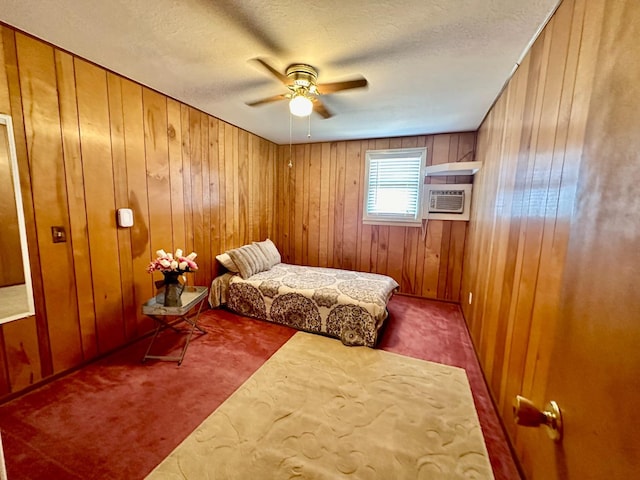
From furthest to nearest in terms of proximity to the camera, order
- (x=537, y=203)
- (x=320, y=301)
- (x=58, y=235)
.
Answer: (x=320, y=301) → (x=58, y=235) → (x=537, y=203)

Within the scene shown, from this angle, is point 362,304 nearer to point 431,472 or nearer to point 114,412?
point 431,472

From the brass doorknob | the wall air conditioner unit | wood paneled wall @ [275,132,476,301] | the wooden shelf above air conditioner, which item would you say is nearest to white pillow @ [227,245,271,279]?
wood paneled wall @ [275,132,476,301]

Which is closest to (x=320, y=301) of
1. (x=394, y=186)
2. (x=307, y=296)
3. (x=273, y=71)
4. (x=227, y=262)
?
(x=307, y=296)

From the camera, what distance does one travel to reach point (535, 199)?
1.35 m

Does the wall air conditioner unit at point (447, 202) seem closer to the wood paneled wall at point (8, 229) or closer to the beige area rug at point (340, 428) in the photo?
the beige area rug at point (340, 428)

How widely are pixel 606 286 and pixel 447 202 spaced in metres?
2.98

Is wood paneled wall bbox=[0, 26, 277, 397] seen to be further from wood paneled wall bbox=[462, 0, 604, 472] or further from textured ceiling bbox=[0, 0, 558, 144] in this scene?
wood paneled wall bbox=[462, 0, 604, 472]

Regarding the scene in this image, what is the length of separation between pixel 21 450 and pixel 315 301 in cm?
211

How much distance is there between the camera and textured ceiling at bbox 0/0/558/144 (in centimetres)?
138

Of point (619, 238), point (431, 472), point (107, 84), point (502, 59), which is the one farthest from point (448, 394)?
point (107, 84)

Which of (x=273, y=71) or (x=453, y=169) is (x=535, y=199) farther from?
(x=453, y=169)

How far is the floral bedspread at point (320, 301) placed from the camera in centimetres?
255

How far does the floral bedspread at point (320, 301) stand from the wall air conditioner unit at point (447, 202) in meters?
1.24

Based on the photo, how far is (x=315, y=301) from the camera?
2.76 metres
